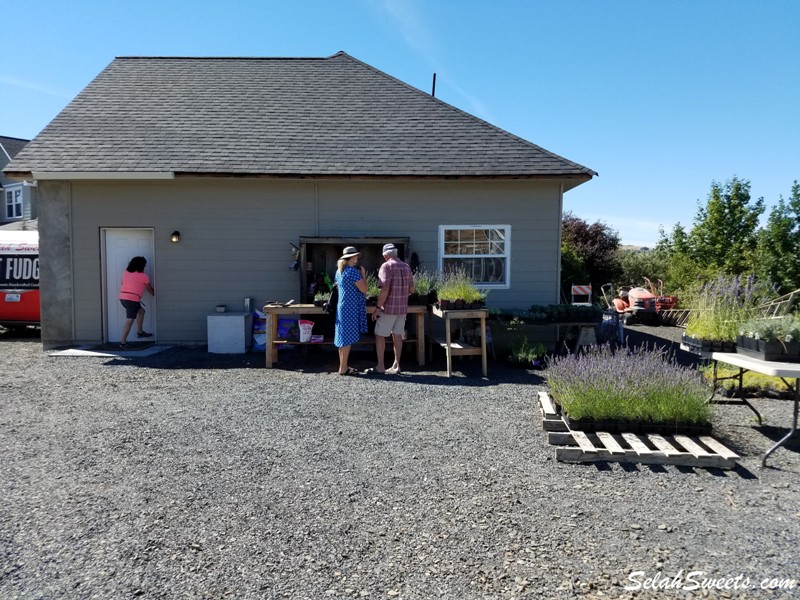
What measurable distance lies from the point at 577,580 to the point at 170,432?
13.0 ft

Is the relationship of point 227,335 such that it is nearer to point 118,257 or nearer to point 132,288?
point 132,288

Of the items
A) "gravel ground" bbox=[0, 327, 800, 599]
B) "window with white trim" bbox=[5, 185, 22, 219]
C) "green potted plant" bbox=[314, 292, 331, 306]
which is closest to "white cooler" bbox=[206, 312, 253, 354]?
"green potted plant" bbox=[314, 292, 331, 306]

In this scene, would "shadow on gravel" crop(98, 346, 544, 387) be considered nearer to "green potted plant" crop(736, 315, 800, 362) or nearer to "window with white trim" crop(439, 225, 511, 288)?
"window with white trim" crop(439, 225, 511, 288)

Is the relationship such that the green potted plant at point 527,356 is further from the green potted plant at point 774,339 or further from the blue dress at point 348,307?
the green potted plant at point 774,339

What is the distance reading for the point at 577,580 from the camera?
2980 mm

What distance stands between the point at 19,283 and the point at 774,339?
13939 mm

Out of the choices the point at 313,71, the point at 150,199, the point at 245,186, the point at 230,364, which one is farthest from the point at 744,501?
the point at 313,71

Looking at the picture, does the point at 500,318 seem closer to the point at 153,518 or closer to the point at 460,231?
the point at 460,231

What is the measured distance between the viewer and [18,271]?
12.9 m

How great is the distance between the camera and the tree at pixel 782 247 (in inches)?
710

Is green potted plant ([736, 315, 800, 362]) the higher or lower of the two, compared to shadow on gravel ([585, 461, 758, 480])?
higher

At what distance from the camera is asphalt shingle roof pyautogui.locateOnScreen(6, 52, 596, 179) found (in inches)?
412

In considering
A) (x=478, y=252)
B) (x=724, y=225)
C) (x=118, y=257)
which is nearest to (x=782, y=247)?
(x=724, y=225)

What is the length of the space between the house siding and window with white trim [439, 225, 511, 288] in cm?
15
